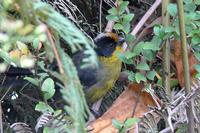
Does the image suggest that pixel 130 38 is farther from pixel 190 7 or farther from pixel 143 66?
pixel 190 7

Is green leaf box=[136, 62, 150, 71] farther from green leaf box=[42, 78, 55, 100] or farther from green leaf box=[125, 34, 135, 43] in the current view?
green leaf box=[42, 78, 55, 100]

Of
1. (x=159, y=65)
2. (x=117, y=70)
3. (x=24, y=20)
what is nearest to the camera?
(x=24, y=20)

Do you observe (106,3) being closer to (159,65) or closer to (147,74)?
(159,65)

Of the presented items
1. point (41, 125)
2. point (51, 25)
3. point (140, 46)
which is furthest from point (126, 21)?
point (51, 25)

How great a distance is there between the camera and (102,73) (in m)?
2.51

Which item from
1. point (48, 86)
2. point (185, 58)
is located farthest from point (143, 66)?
point (48, 86)

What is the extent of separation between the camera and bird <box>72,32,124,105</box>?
2.32 metres

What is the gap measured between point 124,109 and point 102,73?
2.35ft

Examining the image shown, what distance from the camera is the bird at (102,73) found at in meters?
2.32

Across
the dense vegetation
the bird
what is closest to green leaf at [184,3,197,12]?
the dense vegetation

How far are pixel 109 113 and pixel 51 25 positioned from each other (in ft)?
3.77

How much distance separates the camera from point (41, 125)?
5.35 ft

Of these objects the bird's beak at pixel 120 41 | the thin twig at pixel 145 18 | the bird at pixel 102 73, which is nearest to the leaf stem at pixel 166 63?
the thin twig at pixel 145 18

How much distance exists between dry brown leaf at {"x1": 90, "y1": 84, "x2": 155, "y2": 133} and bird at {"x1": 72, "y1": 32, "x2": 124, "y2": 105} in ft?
1.40
